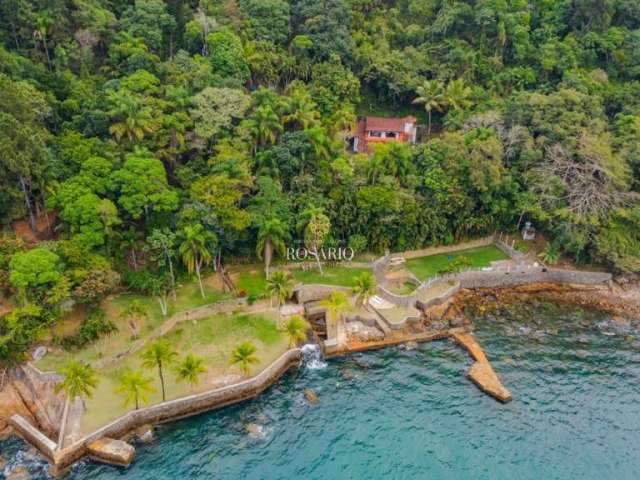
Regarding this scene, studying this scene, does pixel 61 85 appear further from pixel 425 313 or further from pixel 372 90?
pixel 425 313

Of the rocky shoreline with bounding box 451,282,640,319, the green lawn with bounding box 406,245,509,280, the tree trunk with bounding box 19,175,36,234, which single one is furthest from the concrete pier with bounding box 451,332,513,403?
the tree trunk with bounding box 19,175,36,234

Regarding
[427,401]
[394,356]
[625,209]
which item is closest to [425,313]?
[394,356]

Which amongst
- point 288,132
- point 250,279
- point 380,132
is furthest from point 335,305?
point 380,132

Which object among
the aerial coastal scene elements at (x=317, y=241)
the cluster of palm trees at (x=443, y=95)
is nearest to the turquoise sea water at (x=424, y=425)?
the aerial coastal scene elements at (x=317, y=241)

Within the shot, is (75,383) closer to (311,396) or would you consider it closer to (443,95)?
(311,396)

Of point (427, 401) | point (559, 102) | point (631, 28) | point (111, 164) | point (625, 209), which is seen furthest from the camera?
point (631, 28)

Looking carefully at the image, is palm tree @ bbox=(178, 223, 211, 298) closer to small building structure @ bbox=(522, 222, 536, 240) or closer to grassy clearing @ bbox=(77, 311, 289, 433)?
grassy clearing @ bbox=(77, 311, 289, 433)

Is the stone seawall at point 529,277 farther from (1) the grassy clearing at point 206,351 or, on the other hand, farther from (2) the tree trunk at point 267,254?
(1) the grassy clearing at point 206,351
